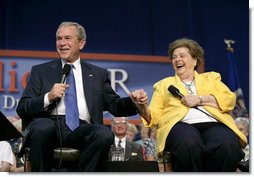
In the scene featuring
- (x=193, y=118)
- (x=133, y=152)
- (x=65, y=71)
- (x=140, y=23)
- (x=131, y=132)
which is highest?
(x=140, y=23)

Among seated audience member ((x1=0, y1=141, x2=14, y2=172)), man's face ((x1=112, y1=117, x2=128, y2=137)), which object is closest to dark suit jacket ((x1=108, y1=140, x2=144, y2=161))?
man's face ((x1=112, y1=117, x2=128, y2=137))

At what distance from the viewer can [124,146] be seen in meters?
4.70

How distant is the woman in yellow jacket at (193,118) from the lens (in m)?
2.86

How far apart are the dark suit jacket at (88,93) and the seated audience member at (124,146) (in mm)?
1427

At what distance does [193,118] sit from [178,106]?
12 centimetres

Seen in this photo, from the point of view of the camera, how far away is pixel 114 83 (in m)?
5.99

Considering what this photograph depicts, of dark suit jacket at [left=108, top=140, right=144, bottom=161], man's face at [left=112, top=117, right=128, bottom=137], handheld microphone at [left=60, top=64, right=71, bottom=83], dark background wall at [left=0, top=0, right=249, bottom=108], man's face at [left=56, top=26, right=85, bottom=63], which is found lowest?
dark suit jacket at [left=108, top=140, right=144, bottom=161]

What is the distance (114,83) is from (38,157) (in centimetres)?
331

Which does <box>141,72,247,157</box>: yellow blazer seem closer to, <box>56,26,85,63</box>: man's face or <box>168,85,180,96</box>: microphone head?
<box>168,85,180,96</box>: microphone head

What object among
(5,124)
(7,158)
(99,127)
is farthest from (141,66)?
(5,124)

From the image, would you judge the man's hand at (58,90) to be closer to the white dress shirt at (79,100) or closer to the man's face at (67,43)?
the white dress shirt at (79,100)

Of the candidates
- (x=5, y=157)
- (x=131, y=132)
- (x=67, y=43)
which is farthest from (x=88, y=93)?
(x=131, y=132)

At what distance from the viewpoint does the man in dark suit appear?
2775mm

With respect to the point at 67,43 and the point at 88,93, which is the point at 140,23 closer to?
the point at 67,43
